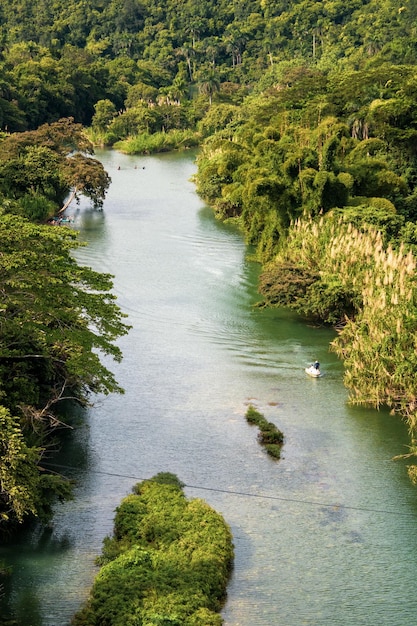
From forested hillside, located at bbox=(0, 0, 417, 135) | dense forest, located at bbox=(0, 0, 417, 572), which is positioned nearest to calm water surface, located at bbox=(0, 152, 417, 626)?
dense forest, located at bbox=(0, 0, 417, 572)

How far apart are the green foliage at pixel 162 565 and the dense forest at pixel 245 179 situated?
1.64 metres

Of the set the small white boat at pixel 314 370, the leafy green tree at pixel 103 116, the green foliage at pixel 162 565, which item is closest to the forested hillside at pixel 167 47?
the leafy green tree at pixel 103 116

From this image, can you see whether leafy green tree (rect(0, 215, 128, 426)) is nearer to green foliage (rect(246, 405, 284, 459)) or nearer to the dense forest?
the dense forest

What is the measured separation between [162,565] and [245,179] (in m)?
29.1

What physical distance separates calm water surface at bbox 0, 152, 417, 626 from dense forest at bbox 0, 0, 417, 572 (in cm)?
89

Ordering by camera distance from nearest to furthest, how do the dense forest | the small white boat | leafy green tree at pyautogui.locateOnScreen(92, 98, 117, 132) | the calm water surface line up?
the calm water surface, the dense forest, the small white boat, leafy green tree at pyautogui.locateOnScreen(92, 98, 117, 132)

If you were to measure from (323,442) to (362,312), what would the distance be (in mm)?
6887

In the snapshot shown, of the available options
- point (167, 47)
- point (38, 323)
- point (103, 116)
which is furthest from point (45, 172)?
point (167, 47)

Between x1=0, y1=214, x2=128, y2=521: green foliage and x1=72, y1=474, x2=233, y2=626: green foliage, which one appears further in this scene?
x1=0, y1=214, x2=128, y2=521: green foliage

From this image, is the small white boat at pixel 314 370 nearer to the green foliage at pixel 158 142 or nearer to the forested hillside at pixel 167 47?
the forested hillside at pixel 167 47

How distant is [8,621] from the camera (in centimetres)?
1475

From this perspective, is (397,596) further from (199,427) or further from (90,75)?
(90,75)

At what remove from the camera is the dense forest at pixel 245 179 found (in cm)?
1803

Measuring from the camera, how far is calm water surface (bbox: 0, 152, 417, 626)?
1591 centimetres
